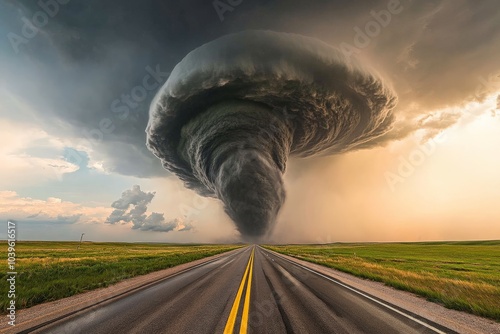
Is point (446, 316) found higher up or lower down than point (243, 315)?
lower down

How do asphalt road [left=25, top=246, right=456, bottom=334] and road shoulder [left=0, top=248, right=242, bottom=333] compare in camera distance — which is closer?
asphalt road [left=25, top=246, right=456, bottom=334]

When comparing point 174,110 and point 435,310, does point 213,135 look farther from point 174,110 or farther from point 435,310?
point 435,310

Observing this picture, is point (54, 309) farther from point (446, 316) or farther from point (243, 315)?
point (446, 316)

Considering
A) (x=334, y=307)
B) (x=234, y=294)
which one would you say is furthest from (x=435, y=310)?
(x=234, y=294)

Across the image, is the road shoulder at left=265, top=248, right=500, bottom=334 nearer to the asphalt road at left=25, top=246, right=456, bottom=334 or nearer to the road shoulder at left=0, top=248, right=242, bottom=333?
the asphalt road at left=25, top=246, right=456, bottom=334

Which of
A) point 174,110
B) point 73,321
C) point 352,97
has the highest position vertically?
point 352,97

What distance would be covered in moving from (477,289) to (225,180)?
88.7ft

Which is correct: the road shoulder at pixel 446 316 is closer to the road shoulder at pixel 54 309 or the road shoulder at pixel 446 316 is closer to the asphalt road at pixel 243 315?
the asphalt road at pixel 243 315

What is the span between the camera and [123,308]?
680cm

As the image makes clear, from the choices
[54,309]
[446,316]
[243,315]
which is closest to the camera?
[243,315]

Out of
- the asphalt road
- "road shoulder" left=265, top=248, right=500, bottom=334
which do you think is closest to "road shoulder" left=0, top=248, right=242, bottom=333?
the asphalt road

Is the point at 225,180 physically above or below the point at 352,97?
below

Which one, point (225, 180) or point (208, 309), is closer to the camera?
point (208, 309)

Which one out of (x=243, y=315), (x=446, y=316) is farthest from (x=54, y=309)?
(x=446, y=316)
